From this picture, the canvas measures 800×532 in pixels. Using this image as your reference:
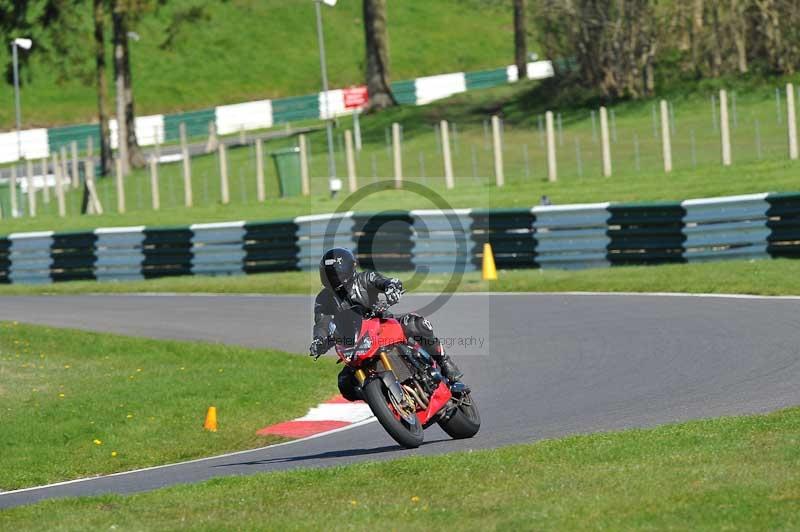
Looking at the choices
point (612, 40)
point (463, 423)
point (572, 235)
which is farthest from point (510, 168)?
point (463, 423)

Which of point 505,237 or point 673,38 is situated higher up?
point 673,38

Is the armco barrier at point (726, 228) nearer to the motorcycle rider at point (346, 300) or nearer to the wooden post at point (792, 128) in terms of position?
the wooden post at point (792, 128)

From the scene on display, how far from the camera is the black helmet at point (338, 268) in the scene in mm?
10961

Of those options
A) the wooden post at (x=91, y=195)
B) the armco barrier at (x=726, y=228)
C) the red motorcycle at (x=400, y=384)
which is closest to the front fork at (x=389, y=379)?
the red motorcycle at (x=400, y=384)

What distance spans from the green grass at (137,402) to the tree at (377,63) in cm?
3058

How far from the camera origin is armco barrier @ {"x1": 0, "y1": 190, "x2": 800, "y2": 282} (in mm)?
22281

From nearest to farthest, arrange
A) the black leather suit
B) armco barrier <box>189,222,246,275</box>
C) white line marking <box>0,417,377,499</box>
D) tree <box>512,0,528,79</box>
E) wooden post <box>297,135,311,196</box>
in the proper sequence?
the black leather suit → white line marking <box>0,417,377,499</box> → armco barrier <box>189,222,246,275</box> → wooden post <box>297,135,311,196</box> → tree <box>512,0,528,79</box>

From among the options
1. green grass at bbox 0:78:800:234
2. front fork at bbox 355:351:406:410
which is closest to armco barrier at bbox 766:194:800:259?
green grass at bbox 0:78:800:234

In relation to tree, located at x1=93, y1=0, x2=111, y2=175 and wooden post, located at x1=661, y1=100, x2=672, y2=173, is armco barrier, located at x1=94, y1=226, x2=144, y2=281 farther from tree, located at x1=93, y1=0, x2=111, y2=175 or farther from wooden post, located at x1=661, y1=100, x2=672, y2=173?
tree, located at x1=93, y1=0, x2=111, y2=175

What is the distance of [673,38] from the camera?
4097 cm

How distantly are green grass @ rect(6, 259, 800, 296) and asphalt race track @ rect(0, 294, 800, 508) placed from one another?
2.52ft

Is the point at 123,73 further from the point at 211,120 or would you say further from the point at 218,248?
the point at 218,248

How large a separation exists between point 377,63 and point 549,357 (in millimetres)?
34425

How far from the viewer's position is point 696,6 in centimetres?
4034
